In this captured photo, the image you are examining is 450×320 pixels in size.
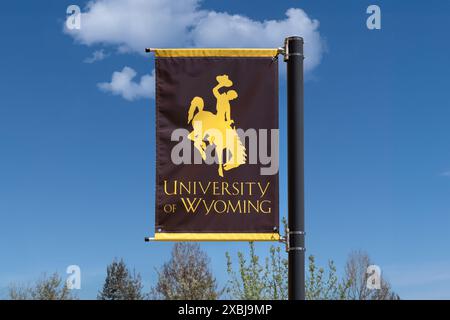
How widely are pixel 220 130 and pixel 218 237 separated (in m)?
1.10

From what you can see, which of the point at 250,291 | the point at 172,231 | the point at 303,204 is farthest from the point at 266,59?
the point at 250,291

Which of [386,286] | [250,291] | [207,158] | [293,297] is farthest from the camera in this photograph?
[386,286]

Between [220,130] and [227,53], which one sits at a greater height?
[227,53]

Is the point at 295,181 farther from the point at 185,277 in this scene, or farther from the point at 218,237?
the point at 185,277

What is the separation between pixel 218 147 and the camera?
280 inches

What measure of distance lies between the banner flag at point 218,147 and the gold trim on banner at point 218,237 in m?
0.01

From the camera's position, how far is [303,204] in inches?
266

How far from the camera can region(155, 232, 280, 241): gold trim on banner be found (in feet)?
23.0

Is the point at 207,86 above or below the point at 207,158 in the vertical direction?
above

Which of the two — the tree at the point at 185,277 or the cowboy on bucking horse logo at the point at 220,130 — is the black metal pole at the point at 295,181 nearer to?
the cowboy on bucking horse logo at the point at 220,130

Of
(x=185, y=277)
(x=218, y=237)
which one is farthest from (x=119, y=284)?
(x=218, y=237)

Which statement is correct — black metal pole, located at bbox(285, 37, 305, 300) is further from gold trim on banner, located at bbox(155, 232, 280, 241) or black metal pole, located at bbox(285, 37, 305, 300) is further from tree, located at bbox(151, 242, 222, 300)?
tree, located at bbox(151, 242, 222, 300)
